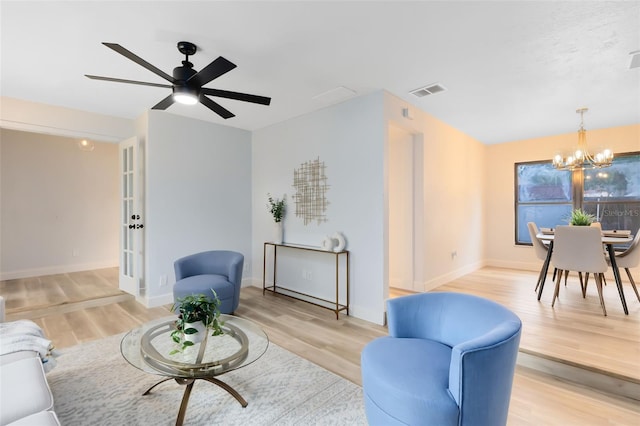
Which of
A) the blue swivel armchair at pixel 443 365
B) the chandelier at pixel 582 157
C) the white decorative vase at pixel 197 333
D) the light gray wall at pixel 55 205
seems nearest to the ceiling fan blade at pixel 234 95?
the white decorative vase at pixel 197 333

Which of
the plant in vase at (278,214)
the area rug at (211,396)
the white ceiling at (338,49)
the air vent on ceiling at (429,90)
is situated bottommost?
the area rug at (211,396)

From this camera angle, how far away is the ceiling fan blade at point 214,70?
2.05 meters

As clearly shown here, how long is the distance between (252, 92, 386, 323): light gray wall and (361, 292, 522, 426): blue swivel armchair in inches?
59.9

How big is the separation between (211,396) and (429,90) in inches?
144

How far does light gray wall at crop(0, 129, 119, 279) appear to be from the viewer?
518 cm

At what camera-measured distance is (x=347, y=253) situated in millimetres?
3770

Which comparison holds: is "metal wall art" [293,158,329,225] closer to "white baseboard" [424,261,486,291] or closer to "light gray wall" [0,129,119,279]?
"white baseboard" [424,261,486,291]

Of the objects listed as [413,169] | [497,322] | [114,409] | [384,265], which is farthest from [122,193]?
[497,322]

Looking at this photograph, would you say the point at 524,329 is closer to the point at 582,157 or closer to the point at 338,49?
the point at 582,157

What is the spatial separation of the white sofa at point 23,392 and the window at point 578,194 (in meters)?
7.17

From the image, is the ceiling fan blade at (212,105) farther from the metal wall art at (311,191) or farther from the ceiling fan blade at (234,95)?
the metal wall art at (311,191)

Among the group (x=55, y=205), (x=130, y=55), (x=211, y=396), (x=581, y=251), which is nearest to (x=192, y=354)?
(x=211, y=396)

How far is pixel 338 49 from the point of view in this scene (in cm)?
261

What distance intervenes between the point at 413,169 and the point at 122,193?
172 inches
